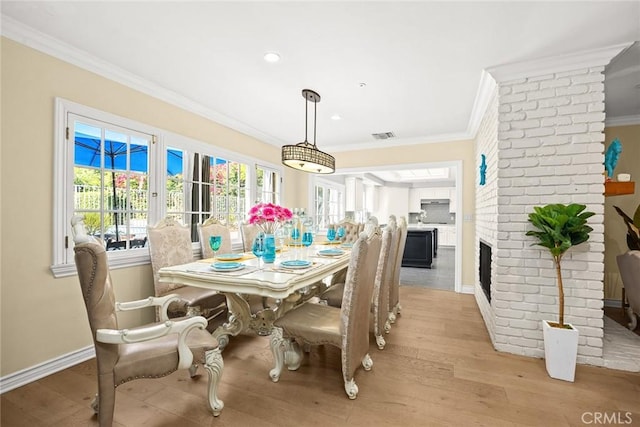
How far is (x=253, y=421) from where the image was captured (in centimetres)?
160

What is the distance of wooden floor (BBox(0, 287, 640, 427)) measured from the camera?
5.32 feet

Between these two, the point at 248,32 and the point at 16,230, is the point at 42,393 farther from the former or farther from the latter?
the point at 248,32

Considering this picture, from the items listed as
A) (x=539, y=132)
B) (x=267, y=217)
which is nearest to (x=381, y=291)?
(x=267, y=217)

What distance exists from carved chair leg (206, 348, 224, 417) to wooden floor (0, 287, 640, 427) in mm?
58

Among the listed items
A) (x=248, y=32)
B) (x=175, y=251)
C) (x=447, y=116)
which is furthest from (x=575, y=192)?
(x=175, y=251)

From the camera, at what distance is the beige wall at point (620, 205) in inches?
140

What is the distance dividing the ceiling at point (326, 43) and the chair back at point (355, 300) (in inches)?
58.7

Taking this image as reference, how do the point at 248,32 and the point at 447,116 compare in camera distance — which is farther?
the point at 447,116

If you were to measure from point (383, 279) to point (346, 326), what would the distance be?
89cm

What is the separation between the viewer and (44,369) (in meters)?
2.07

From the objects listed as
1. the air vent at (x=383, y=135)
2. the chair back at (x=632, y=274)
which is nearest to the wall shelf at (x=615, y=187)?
the chair back at (x=632, y=274)

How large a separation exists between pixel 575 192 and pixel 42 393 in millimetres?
4201

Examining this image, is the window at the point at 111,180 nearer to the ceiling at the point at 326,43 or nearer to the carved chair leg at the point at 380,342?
the ceiling at the point at 326,43

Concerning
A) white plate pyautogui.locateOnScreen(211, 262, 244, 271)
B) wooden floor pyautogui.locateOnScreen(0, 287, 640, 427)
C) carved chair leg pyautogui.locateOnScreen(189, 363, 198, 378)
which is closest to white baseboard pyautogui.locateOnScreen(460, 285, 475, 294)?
wooden floor pyautogui.locateOnScreen(0, 287, 640, 427)
